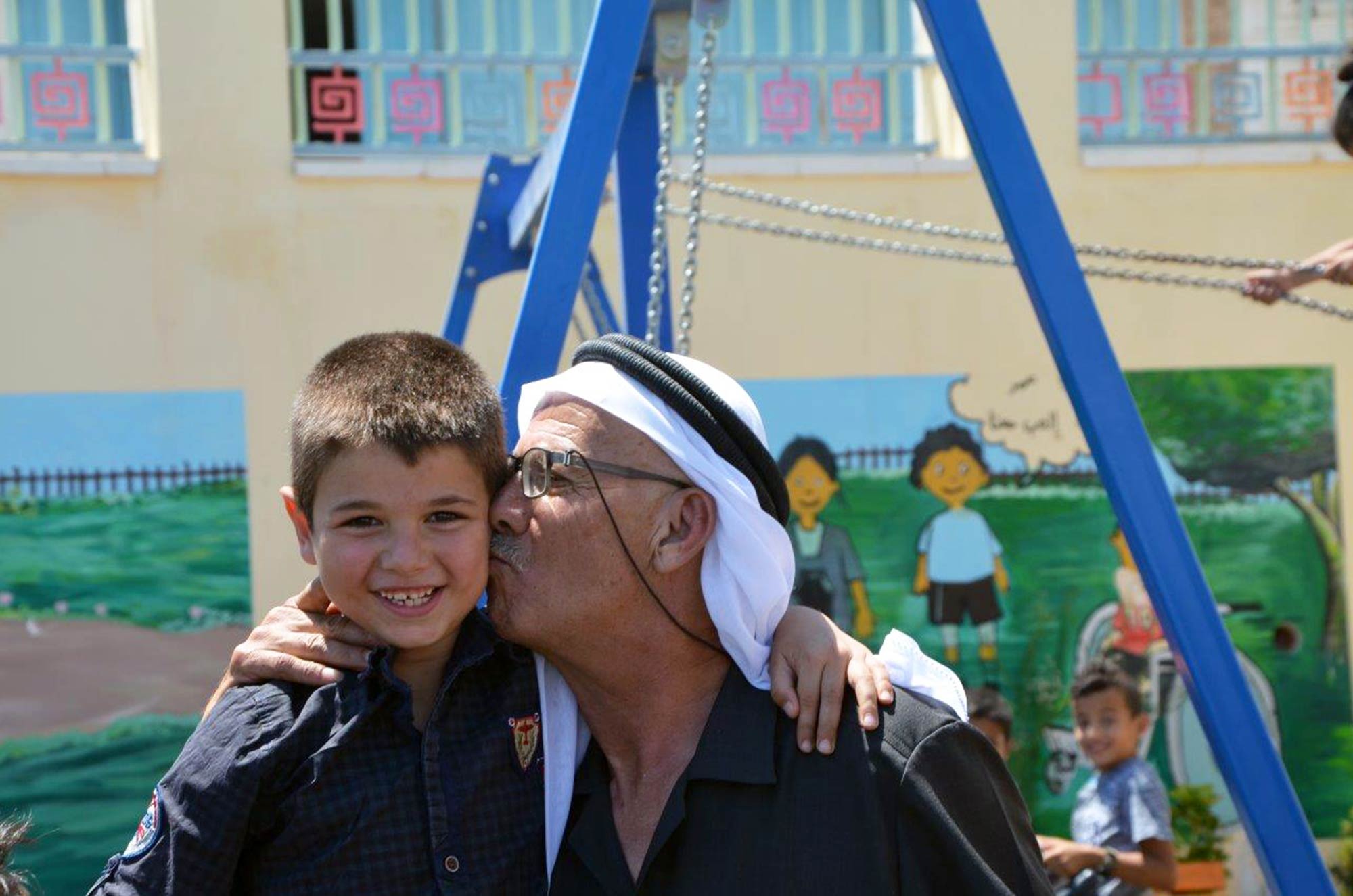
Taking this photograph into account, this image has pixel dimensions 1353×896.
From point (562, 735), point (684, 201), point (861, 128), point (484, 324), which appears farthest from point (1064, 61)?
point (562, 735)

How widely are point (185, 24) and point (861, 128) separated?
2896 millimetres

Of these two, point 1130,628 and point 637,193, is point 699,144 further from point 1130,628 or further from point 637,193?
point 1130,628


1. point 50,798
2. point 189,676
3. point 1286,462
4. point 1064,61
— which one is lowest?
point 50,798

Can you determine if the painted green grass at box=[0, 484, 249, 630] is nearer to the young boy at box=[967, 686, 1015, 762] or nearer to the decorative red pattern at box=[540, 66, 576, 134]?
the decorative red pattern at box=[540, 66, 576, 134]

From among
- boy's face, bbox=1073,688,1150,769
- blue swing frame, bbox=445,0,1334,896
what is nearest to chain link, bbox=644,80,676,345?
blue swing frame, bbox=445,0,1334,896

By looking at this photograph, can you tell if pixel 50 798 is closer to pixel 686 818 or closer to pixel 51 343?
pixel 51 343

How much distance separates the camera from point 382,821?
209 cm

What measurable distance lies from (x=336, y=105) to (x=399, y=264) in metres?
0.74

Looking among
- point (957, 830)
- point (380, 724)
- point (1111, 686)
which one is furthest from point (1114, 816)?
point (380, 724)

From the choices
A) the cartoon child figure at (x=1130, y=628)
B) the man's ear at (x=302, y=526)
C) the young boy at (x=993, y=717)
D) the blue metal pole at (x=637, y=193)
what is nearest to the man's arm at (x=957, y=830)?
the man's ear at (x=302, y=526)

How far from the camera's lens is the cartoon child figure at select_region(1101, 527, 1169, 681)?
25.5 ft

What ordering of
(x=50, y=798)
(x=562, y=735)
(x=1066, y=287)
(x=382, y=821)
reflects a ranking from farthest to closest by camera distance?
(x=50, y=798) < (x=1066, y=287) < (x=562, y=735) < (x=382, y=821)

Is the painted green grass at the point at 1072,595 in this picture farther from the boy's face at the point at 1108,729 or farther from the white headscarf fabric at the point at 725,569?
the white headscarf fabric at the point at 725,569

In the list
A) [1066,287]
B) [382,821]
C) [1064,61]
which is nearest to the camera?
[382,821]
